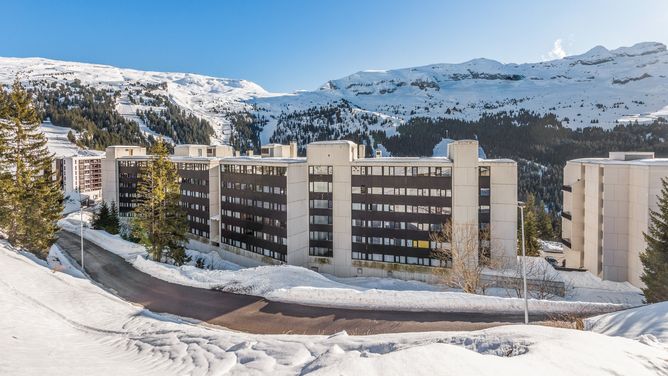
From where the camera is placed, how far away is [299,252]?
1842 inches

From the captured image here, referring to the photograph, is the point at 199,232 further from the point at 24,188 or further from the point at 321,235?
the point at 24,188

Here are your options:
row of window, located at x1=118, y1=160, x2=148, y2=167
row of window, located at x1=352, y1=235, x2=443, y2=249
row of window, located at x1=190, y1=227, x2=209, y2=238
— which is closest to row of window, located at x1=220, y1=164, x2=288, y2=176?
row of window, located at x1=190, y1=227, x2=209, y2=238

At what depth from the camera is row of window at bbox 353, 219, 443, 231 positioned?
43.1m

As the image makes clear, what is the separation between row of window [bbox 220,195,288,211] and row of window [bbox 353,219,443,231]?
10.3 m

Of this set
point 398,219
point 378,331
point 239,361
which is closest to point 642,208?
point 398,219

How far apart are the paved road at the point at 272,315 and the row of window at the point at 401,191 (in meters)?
22.9

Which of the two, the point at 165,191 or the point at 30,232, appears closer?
the point at 30,232

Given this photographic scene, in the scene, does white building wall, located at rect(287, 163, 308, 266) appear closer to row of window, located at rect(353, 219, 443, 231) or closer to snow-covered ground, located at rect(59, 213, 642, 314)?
row of window, located at rect(353, 219, 443, 231)

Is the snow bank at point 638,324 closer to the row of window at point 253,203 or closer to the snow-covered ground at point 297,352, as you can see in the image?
the snow-covered ground at point 297,352

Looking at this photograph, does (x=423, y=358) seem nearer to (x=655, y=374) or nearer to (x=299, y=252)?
(x=655, y=374)

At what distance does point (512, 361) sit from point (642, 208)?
38.8m

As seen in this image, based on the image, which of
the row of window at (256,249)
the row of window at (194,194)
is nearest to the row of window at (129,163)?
the row of window at (194,194)

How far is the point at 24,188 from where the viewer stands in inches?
1345

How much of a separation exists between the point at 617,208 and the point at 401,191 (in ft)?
79.2
